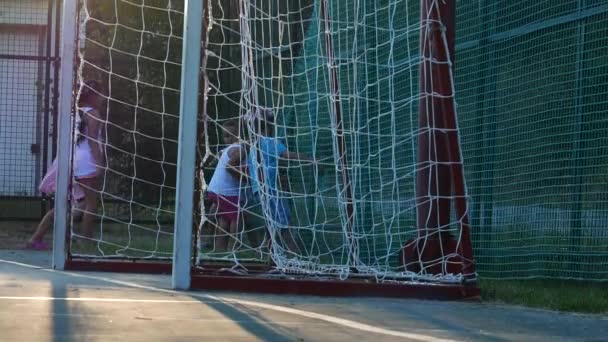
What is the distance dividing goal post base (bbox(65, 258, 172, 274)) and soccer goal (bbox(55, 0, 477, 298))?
13 millimetres

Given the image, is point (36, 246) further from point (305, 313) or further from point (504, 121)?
point (305, 313)

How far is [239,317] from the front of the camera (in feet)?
19.1

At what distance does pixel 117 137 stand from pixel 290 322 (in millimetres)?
8519

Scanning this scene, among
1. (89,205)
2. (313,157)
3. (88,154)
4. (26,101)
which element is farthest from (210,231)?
(26,101)

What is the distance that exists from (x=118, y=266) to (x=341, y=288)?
2.04 m

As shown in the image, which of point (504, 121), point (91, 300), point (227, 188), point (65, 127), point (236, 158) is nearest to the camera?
point (91, 300)

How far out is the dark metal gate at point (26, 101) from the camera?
13.7 metres

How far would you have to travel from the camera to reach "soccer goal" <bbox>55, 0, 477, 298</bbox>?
23.3 feet

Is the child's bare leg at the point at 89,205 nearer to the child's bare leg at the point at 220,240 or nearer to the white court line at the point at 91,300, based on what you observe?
the child's bare leg at the point at 220,240

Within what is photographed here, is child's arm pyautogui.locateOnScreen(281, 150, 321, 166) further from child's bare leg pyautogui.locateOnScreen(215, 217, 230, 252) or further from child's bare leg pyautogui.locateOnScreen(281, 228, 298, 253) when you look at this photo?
child's bare leg pyautogui.locateOnScreen(215, 217, 230, 252)

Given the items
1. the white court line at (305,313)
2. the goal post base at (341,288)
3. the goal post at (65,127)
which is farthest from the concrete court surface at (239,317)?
the goal post at (65,127)

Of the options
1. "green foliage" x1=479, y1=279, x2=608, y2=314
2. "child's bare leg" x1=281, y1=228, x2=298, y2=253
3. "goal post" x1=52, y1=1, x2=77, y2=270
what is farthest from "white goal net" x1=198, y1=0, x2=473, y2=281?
"goal post" x1=52, y1=1, x2=77, y2=270

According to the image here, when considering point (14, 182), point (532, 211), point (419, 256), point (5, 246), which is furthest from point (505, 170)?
point (14, 182)

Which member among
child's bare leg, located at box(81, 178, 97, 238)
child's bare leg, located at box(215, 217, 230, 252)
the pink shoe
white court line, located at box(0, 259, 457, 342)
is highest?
child's bare leg, located at box(81, 178, 97, 238)
